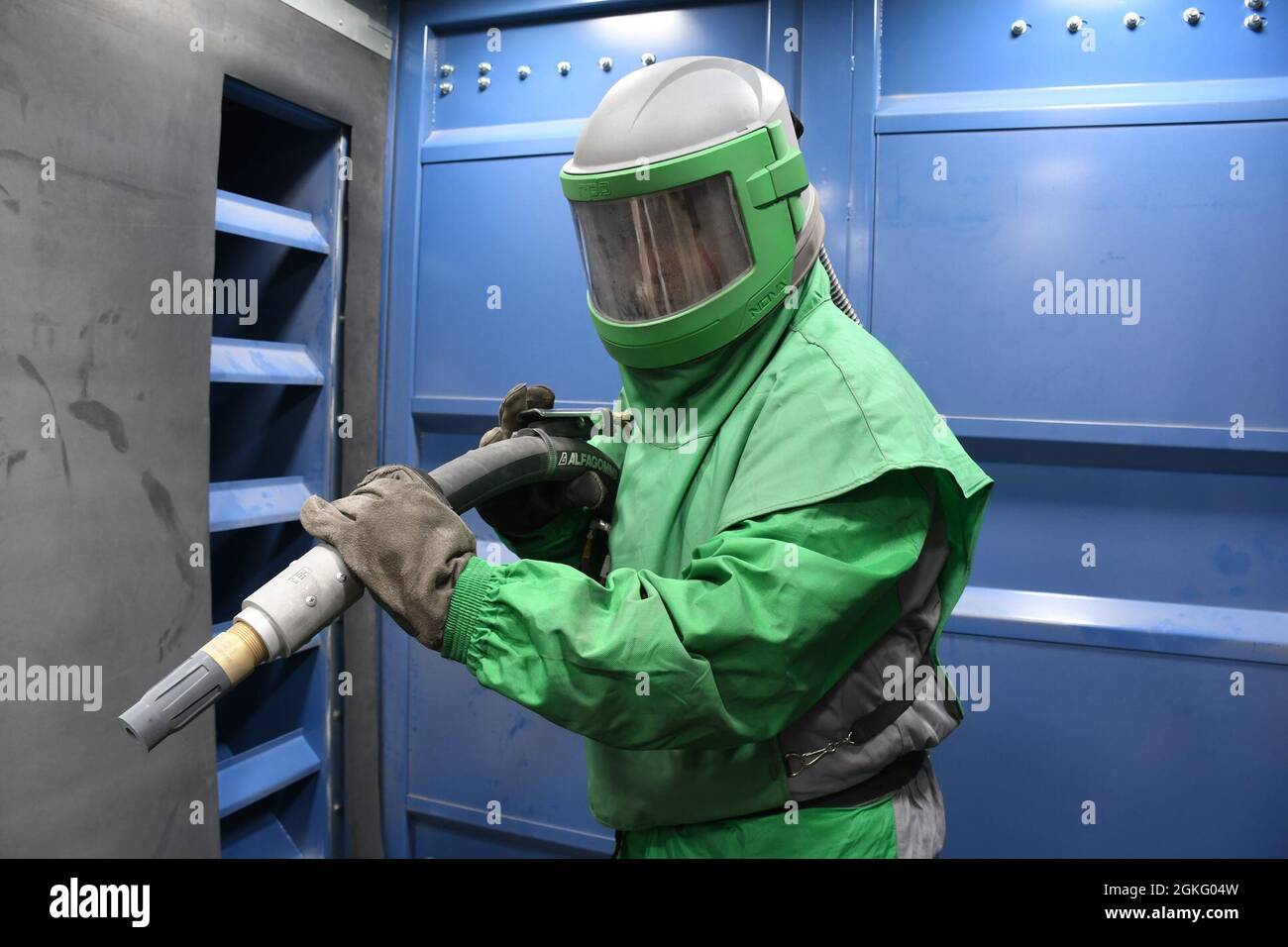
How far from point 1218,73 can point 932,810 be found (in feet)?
5.56

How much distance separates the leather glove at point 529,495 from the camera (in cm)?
157

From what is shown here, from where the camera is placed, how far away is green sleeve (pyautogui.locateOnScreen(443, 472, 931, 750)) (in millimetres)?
1065

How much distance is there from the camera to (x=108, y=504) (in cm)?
185

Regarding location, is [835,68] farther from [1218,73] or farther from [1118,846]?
[1118,846]

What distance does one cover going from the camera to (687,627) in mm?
1065

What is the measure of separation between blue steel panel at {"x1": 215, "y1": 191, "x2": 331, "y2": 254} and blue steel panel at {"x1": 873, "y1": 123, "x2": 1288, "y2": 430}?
1.49 meters

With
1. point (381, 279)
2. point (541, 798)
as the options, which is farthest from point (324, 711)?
point (381, 279)

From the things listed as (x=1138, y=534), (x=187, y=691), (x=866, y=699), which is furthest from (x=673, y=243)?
(x=1138, y=534)

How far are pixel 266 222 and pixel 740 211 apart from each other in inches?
58.7

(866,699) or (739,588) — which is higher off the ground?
(739,588)

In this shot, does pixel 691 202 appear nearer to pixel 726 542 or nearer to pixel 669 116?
pixel 669 116

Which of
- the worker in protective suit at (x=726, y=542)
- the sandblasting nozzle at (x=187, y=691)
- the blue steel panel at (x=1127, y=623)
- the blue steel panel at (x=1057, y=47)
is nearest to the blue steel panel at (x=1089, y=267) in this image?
the blue steel panel at (x=1057, y=47)

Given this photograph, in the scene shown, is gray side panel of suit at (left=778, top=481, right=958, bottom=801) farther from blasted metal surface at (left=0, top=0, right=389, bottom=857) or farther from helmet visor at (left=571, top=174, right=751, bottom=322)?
blasted metal surface at (left=0, top=0, right=389, bottom=857)

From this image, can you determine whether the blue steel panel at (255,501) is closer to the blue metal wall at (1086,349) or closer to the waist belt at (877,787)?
the blue metal wall at (1086,349)
